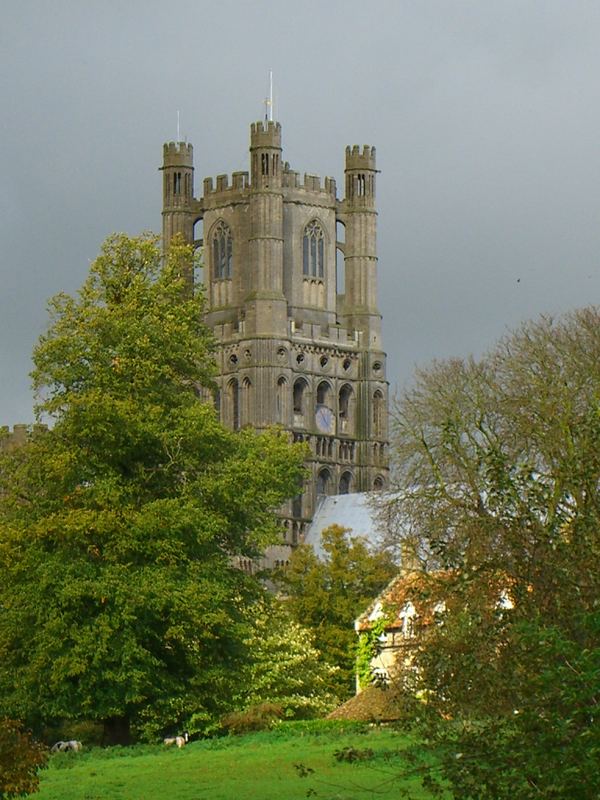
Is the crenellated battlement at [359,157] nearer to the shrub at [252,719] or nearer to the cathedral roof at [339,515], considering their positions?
the cathedral roof at [339,515]

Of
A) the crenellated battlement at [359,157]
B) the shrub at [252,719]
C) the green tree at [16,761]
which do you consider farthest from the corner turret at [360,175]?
the green tree at [16,761]

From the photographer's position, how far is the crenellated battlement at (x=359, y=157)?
421 feet

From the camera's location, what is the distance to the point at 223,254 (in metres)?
128

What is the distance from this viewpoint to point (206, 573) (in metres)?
38.3

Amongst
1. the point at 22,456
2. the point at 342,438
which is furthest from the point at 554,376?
the point at 342,438

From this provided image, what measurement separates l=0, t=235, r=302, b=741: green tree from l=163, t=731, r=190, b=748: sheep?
1.15ft

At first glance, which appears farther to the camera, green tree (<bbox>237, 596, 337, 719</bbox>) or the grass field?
green tree (<bbox>237, 596, 337, 719</bbox>)

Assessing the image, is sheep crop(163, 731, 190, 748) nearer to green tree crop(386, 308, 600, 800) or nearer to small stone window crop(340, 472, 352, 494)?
green tree crop(386, 308, 600, 800)

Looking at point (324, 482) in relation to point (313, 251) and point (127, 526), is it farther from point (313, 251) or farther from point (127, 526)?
point (127, 526)

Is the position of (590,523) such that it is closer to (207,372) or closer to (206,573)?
(206,573)

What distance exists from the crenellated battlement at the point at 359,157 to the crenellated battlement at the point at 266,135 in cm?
629

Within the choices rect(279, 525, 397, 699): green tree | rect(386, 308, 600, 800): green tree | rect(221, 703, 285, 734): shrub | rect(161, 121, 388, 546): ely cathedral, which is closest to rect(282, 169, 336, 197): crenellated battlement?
rect(161, 121, 388, 546): ely cathedral

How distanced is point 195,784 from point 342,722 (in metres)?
17.4

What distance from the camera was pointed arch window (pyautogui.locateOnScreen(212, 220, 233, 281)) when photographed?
420 ft
